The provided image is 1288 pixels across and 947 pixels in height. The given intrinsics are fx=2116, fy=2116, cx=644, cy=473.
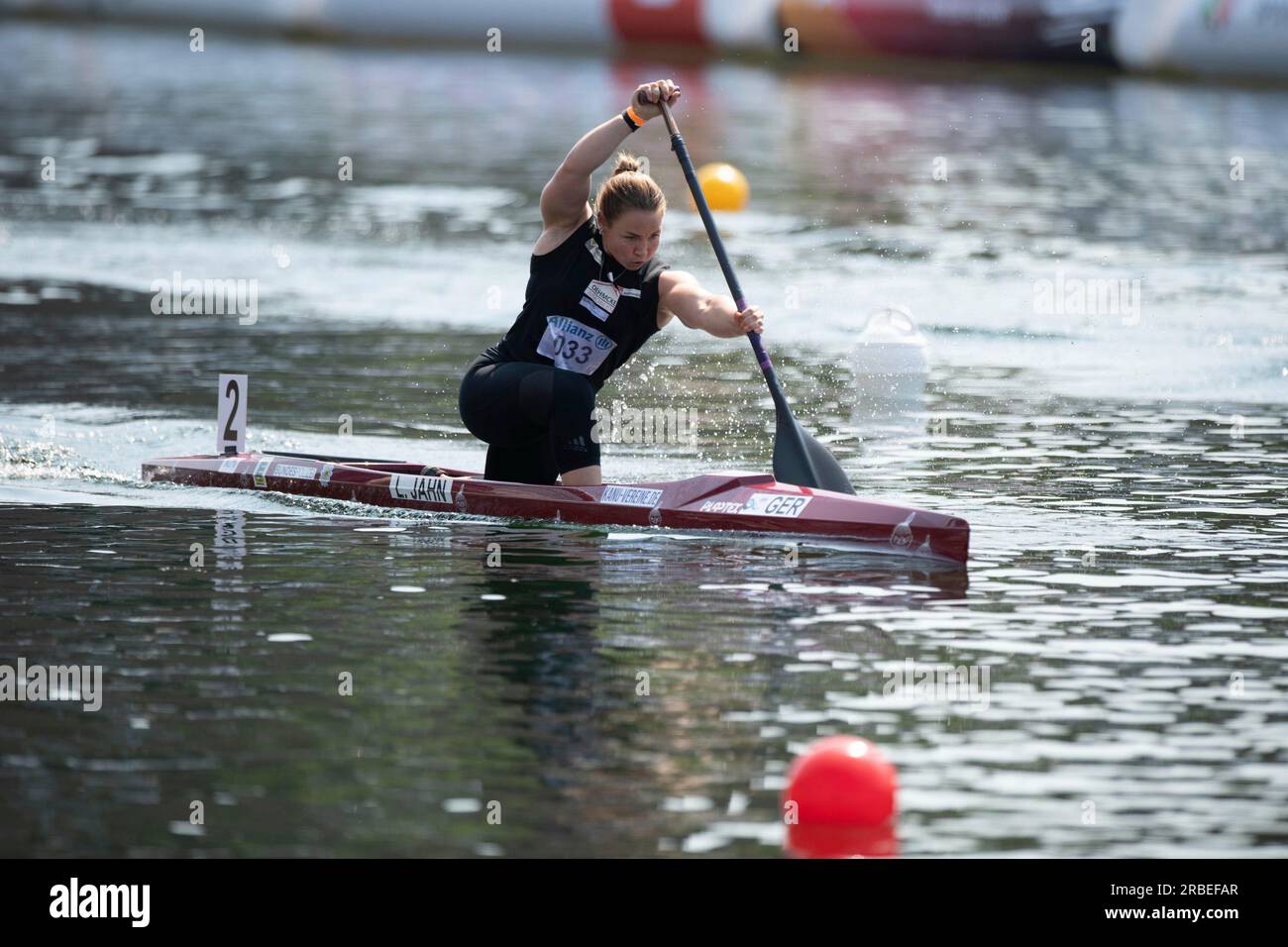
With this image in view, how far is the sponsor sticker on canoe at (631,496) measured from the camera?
30.6 ft

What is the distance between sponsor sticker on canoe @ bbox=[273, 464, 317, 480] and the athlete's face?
6.55ft

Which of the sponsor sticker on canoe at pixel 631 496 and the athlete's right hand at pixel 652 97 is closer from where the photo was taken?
Result: the athlete's right hand at pixel 652 97

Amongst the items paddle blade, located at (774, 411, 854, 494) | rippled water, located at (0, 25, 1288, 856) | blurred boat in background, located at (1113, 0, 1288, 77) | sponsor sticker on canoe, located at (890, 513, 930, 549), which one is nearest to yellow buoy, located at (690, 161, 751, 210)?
rippled water, located at (0, 25, 1288, 856)

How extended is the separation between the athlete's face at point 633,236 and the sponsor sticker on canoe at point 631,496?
3.23ft

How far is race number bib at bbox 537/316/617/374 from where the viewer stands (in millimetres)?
9398

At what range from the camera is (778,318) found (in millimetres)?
16328

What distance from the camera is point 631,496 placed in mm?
9359

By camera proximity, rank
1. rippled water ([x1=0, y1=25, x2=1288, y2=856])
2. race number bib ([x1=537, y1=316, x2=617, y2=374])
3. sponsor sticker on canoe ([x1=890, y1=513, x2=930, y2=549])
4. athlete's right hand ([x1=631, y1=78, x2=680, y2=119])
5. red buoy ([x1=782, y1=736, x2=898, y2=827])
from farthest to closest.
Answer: race number bib ([x1=537, y1=316, x2=617, y2=374]) < athlete's right hand ([x1=631, y1=78, x2=680, y2=119]) < sponsor sticker on canoe ([x1=890, y1=513, x2=930, y2=549]) < rippled water ([x1=0, y1=25, x2=1288, y2=856]) < red buoy ([x1=782, y1=736, x2=898, y2=827])

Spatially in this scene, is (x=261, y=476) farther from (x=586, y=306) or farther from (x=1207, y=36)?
(x=1207, y=36)

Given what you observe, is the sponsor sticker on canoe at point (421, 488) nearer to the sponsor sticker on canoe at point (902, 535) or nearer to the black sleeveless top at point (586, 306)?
the black sleeveless top at point (586, 306)

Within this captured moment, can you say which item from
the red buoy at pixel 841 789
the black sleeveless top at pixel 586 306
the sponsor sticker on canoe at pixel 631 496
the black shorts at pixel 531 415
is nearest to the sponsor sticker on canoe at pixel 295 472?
the black shorts at pixel 531 415

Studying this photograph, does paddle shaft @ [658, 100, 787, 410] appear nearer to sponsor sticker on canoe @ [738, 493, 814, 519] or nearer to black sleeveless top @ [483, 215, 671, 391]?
black sleeveless top @ [483, 215, 671, 391]

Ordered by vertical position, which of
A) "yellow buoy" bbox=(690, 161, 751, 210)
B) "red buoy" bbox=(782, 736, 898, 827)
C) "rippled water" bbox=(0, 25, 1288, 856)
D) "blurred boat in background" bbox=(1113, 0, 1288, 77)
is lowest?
"red buoy" bbox=(782, 736, 898, 827)
